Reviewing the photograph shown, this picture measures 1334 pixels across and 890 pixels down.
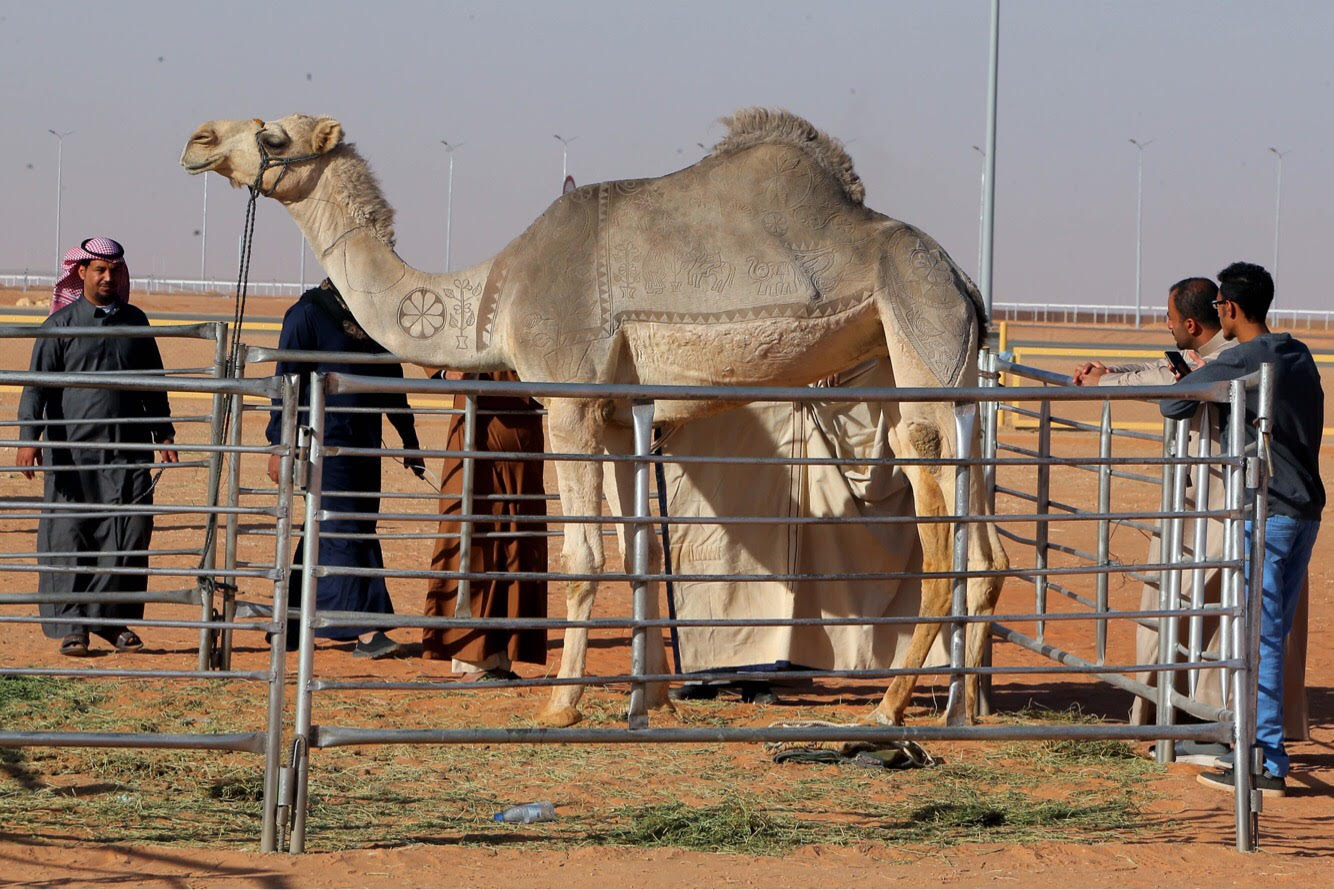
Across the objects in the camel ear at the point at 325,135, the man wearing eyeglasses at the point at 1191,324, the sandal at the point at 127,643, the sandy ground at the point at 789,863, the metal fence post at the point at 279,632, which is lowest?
the sandy ground at the point at 789,863

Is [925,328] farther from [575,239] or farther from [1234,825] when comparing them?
[1234,825]

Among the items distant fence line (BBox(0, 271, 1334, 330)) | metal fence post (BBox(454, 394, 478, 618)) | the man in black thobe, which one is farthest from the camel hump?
distant fence line (BBox(0, 271, 1334, 330))

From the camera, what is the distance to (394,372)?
8.18m

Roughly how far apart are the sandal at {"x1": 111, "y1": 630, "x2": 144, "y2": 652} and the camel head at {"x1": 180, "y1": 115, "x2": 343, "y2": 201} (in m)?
2.46

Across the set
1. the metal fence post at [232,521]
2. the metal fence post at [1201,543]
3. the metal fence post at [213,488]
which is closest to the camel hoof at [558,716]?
the metal fence post at [232,521]

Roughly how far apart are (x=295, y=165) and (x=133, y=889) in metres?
3.98

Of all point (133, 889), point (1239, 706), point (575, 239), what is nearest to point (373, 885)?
point (133, 889)

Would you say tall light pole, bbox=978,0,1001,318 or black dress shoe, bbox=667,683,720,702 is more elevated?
tall light pole, bbox=978,0,1001,318

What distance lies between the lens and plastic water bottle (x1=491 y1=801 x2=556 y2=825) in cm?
490

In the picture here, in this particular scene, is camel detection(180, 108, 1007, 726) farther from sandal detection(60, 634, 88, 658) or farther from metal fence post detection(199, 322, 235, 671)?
sandal detection(60, 634, 88, 658)

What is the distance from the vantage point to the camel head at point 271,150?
7168 millimetres

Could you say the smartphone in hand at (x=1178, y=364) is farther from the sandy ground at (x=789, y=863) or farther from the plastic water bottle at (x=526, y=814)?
the plastic water bottle at (x=526, y=814)

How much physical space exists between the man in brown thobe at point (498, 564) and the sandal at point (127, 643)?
1530mm

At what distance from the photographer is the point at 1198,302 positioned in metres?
6.16
